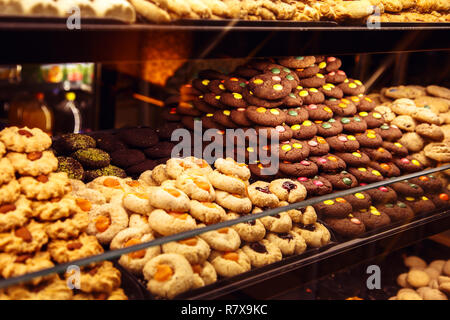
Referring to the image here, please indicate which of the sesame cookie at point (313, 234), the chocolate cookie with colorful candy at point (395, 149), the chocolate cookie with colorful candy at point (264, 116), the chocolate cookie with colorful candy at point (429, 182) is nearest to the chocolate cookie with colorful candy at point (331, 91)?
the chocolate cookie with colorful candy at point (395, 149)

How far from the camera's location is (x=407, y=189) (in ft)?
7.70

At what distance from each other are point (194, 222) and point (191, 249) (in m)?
0.17

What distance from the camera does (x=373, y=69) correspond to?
3.91 metres

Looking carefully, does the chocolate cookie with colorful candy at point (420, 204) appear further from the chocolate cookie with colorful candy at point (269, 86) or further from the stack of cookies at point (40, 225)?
the stack of cookies at point (40, 225)

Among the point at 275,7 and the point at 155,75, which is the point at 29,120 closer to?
the point at 155,75

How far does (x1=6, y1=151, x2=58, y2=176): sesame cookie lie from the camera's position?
172 centimetres

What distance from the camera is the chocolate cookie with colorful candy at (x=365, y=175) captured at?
2.69m

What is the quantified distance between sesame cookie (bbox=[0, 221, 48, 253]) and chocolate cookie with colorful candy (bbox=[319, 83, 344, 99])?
2.03 meters

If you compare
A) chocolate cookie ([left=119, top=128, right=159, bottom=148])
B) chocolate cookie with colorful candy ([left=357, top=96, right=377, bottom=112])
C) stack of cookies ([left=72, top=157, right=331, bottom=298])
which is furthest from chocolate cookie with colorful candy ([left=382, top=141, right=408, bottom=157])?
chocolate cookie ([left=119, top=128, right=159, bottom=148])

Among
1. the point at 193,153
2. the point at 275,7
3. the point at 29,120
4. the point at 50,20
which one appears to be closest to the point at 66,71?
the point at 29,120

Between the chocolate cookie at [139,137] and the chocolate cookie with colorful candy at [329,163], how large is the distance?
36.9 inches

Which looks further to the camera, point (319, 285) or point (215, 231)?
point (319, 285)

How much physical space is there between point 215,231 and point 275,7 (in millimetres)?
1222
